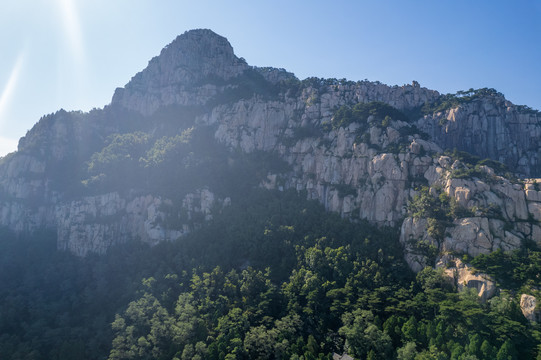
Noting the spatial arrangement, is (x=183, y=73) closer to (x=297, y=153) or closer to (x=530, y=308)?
(x=297, y=153)

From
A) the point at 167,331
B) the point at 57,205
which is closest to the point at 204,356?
the point at 167,331

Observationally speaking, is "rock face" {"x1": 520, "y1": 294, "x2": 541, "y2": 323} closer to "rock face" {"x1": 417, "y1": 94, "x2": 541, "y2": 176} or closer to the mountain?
the mountain

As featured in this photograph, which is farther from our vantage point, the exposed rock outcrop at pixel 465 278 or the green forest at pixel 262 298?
the exposed rock outcrop at pixel 465 278

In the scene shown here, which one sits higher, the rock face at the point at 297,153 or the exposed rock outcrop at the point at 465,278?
the rock face at the point at 297,153

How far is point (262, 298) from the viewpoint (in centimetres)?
5553

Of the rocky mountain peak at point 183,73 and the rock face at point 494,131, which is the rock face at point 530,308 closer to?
the rock face at point 494,131

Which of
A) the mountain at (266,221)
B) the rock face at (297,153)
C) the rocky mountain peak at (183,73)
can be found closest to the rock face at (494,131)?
the rock face at (297,153)

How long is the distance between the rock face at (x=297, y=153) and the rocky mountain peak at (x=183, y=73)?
46cm

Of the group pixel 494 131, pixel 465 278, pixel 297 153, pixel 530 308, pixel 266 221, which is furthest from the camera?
pixel 297 153

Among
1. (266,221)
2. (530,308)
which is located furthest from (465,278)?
(266,221)

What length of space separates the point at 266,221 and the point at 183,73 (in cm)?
7704

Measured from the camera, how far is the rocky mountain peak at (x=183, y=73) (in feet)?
393

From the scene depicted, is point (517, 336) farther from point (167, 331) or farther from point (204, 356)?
point (167, 331)

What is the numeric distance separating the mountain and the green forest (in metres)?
0.33
